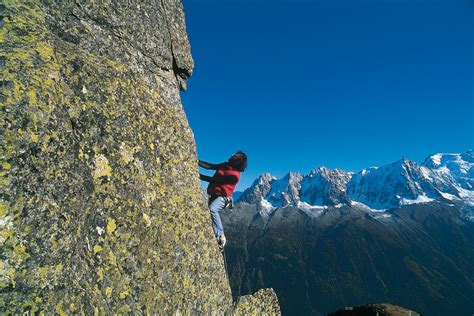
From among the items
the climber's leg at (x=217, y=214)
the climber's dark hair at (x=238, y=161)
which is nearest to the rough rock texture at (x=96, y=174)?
the climber's leg at (x=217, y=214)

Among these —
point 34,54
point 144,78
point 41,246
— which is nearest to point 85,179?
point 41,246

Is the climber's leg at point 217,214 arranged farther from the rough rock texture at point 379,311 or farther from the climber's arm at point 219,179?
the rough rock texture at point 379,311

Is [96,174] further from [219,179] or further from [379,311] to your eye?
[379,311]

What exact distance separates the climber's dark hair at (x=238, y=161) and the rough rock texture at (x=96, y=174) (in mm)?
3106

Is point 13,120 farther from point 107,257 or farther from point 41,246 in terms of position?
point 107,257

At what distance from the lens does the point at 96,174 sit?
726cm

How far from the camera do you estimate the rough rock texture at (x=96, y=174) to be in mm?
5609

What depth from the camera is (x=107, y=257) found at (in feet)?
22.2

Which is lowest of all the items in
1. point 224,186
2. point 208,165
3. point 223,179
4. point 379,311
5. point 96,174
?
point 379,311

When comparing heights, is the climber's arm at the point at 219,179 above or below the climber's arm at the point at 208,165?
below

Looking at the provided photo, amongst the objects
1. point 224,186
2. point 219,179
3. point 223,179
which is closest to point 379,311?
point 224,186

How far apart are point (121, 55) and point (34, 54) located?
9.98 ft

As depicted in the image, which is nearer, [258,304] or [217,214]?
[258,304]

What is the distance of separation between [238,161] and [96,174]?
7439mm
